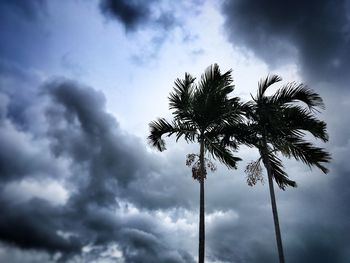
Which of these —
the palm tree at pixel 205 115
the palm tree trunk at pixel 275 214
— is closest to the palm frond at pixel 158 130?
the palm tree at pixel 205 115

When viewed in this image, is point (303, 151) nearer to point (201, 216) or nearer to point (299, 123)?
point (299, 123)

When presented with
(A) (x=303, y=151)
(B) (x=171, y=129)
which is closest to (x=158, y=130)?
(B) (x=171, y=129)

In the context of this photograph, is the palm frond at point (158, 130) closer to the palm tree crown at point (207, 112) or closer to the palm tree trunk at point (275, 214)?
the palm tree crown at point (207, 112)

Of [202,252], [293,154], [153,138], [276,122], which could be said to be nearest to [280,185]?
[293,154]

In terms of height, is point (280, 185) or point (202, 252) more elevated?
point (280, 185)

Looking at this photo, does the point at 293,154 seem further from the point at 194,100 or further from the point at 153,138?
the point at 153,138

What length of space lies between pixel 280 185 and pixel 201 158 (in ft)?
13.7

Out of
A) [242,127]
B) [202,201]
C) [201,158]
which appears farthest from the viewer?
[242,127]

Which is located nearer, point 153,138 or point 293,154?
point 293,154

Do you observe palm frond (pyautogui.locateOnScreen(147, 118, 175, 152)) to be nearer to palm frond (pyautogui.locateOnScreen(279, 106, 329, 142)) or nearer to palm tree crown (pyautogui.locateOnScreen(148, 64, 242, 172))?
palm tree crown (pyautogui.locateOnScreen(148, 64, 242, 172))

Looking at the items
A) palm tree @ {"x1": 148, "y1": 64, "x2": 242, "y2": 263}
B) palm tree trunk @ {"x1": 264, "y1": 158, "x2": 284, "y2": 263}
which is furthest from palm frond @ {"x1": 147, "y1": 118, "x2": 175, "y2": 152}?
palm tree trunk @ {"x1": 264, "y1": 158, "x2": 284, "y2": 263}

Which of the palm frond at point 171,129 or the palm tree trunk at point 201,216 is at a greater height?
the palm frond at point 171,129

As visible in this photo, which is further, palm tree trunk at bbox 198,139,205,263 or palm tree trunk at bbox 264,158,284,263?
palm tree trunk at bbox 264,158,284,263

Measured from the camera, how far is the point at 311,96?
13.3 m
